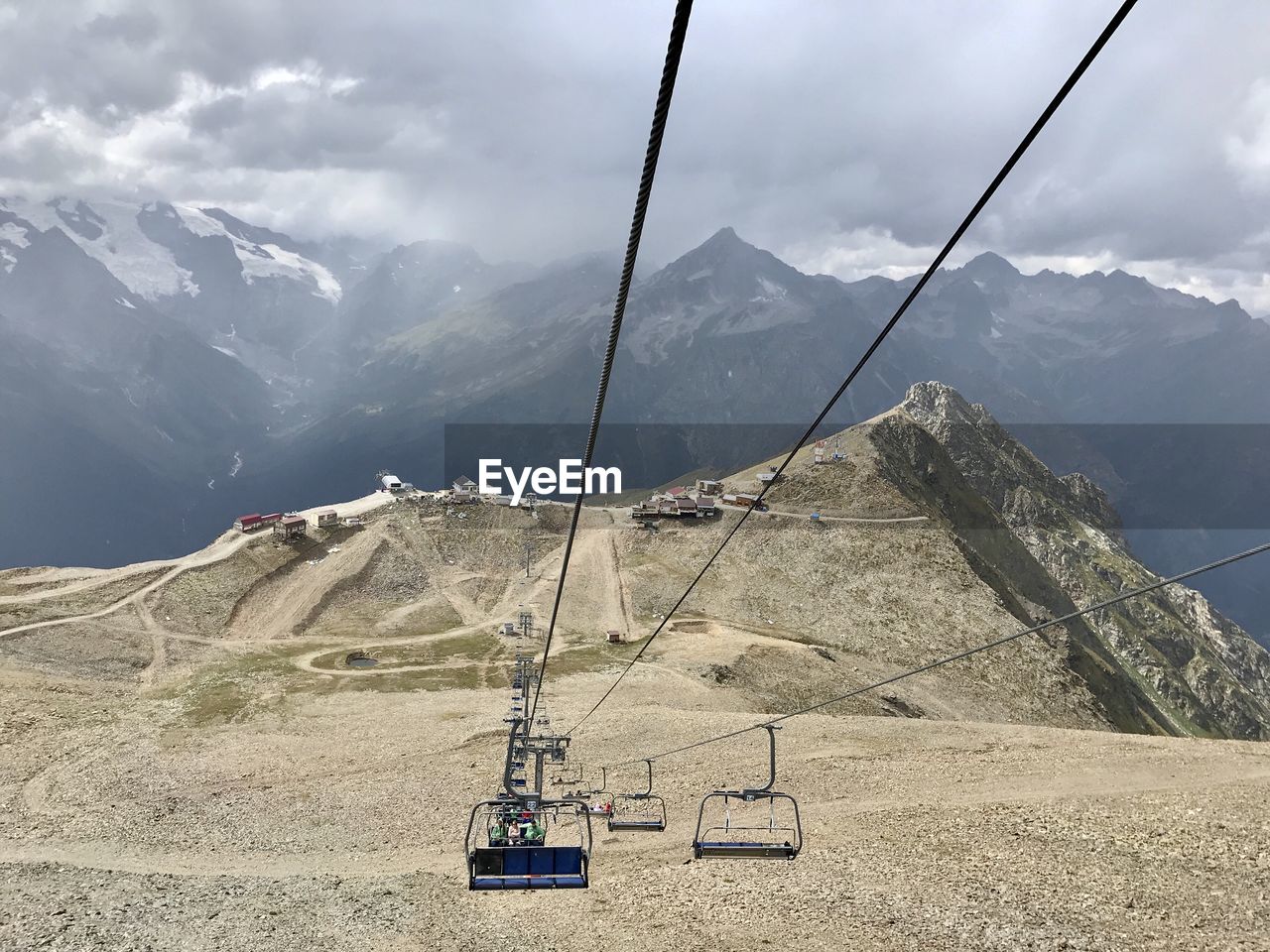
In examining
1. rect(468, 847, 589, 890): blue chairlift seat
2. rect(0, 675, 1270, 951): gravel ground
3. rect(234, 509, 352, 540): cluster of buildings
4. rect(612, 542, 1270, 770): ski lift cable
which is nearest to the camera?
rect(612, 542, 1270, 770): ski lift cable

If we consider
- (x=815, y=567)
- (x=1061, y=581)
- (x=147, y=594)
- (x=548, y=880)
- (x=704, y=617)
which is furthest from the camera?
(x=1061, y=581)

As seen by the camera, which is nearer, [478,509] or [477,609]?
[477,609]

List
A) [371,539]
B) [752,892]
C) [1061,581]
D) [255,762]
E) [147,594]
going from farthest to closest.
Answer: [1061,581] < [371,539] < [147,594] < [255,762] < [752,892]

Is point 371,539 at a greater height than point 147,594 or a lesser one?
greater

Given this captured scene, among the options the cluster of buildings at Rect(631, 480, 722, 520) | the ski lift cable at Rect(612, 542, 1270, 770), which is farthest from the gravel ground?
the cluster of buildings at Rect(631, 480, 722, 520)

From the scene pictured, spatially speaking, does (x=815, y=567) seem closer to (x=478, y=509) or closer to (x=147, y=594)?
(x=478, y=509)

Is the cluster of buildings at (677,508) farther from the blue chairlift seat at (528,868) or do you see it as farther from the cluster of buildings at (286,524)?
the blue chairlift seat at (528,868)

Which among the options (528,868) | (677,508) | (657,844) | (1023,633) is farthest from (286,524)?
(1023,633)

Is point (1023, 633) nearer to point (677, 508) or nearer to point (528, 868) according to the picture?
point (528, 868)

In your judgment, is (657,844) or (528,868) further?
(657,844)

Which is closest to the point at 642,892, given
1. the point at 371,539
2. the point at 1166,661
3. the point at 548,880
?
the point at 548,880

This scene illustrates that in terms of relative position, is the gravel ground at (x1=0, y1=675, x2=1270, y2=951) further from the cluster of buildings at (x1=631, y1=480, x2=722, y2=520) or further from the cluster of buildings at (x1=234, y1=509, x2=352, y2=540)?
the cluster of buildings at (x1=631, y1=480, x2=722, y2=520)
